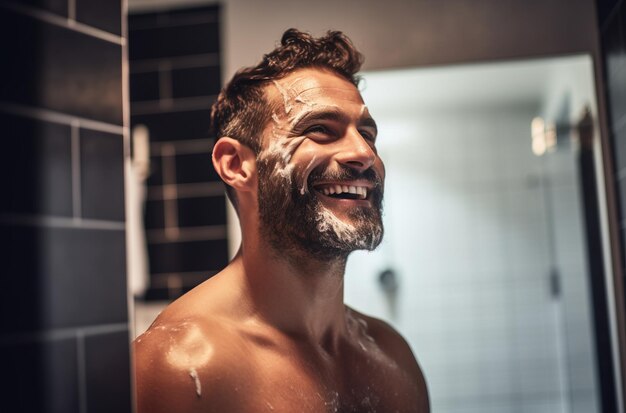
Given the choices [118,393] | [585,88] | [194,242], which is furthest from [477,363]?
[118,393]

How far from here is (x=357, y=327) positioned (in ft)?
4.74

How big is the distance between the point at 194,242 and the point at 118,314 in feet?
6.09

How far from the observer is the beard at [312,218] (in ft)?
3.94

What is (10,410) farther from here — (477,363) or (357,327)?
(477,363)

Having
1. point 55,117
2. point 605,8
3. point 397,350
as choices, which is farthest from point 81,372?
point 605,8

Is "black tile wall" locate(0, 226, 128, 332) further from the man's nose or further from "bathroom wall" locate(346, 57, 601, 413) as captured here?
"bathroom wall" locate(346, 57, 601, 413)

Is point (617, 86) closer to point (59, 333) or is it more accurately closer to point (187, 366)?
point (187, 366)

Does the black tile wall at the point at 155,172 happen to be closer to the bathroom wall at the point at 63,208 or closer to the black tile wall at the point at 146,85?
the black tile wall at the point at 146,85

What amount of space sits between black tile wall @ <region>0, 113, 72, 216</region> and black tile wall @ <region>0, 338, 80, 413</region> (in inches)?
5.6

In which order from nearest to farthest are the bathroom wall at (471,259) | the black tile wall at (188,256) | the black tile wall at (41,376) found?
the black tile wall at (41,376), the black tile wall at (188,256), the bathroom wall at (471,259)

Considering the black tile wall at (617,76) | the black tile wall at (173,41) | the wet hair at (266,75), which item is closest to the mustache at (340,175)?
the wet hair at (266,75)

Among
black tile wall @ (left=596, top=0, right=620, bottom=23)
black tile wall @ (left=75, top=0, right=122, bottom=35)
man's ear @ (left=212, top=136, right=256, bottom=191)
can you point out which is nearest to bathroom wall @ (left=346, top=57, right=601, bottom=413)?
black tile wall @ (left=596, top=0, right=620, bottom=23)

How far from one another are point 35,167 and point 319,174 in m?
0.57

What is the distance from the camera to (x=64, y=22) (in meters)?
0.81
